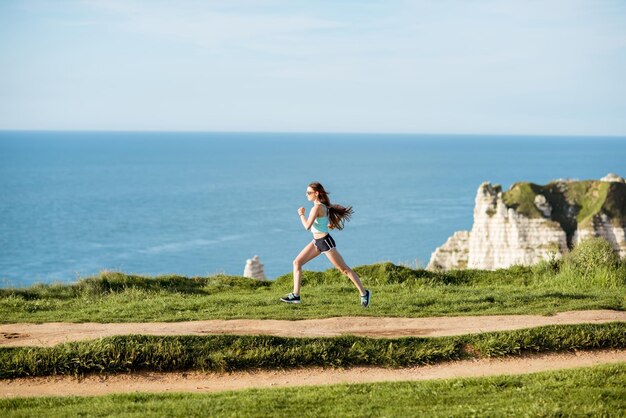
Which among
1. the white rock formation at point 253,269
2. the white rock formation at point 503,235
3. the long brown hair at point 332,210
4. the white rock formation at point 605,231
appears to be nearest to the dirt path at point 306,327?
the long brown hair at point 332,210

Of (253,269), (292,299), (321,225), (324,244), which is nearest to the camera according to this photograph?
(324,244)

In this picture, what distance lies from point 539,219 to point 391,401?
5498 cm

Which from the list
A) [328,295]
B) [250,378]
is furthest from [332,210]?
[250,378]

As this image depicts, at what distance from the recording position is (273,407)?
36.1 ft

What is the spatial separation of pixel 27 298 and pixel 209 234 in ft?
394

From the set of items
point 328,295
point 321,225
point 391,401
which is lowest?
point 391,401

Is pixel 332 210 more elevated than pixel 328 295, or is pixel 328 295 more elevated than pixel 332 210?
pixel 332 210

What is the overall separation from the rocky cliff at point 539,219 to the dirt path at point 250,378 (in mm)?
48212

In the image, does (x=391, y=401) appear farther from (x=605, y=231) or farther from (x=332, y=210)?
(x=605, y=231)

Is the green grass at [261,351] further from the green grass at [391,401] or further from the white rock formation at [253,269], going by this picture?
the white rock formation at [253,269]

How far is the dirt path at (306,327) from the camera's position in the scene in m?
14.3

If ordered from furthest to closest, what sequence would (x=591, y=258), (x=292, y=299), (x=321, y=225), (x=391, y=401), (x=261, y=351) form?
1. (x=591, y=258)
2. (x=292, y=299)
3. (x=321, y=225)
4. (x=261, y=351)
5. (x=391, y=401)

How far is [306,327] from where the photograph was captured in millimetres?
15047

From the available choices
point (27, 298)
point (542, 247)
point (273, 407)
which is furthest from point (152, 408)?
point (542, 247)
